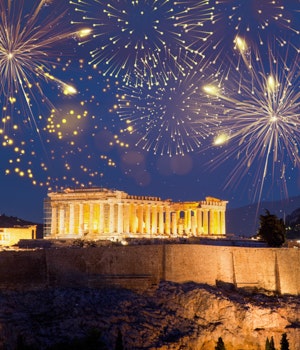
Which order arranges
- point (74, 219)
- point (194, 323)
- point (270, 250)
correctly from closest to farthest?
1. point (194, 323)
2. point (270, 250)
3. point (74, 219)

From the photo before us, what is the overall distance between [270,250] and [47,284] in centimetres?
1817

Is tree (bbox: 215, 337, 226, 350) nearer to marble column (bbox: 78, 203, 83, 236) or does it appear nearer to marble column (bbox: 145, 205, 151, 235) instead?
marble column (bbox: 145, 205, 151, 235)

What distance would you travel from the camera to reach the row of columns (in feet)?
254

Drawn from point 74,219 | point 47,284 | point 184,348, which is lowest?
point 184,348

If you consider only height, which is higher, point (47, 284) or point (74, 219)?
point (74, 219)

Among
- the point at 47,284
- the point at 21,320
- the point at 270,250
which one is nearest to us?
the point at 21,320

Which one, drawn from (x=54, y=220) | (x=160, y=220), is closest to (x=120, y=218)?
(x=160, y=220)

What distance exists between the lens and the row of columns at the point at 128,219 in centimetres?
7731

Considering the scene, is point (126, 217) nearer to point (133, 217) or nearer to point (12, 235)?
point (133, 217)

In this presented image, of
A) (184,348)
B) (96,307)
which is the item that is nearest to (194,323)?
→ (184,348)

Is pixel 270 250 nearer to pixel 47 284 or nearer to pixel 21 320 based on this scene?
pixel 47 284

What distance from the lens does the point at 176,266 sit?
54312 mm

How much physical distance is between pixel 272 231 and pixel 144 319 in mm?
23321

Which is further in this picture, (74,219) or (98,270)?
(74,219)
